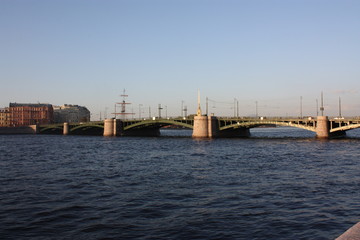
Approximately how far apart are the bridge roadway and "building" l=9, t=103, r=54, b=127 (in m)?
43.9

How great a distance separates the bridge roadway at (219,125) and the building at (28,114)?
4395 centimetres

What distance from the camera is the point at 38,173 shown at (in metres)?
28.4

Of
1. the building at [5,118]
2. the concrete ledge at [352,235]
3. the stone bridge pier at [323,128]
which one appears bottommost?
the concrete ledge at [352,235]

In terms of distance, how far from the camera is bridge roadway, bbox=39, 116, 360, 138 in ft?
221

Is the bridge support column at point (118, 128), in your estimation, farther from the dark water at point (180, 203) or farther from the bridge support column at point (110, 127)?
the dark water at point (180, 203)

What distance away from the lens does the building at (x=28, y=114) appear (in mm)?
177500

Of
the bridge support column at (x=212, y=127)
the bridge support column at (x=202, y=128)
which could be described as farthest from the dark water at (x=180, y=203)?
the bridge support column at (x=202, y=128)

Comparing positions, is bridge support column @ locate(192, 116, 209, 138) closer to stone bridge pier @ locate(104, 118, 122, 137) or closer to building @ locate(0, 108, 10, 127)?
stone bridge pier @ locate(104, 118, 122, 137)

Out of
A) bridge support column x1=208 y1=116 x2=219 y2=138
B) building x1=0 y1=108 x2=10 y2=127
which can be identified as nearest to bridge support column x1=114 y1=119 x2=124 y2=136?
bridge support column x1=208 y1=116 x2=219 y2=138

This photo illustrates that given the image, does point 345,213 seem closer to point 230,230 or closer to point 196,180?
point 230,230

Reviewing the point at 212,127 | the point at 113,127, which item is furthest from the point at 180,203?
the point at 113,127

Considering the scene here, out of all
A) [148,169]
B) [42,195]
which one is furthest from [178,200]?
[148,169]

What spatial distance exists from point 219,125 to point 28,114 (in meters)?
125

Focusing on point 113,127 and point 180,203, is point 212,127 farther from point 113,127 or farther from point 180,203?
point 180,203
